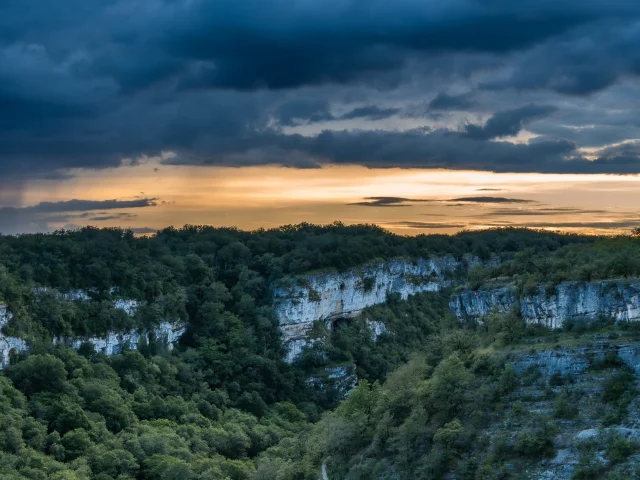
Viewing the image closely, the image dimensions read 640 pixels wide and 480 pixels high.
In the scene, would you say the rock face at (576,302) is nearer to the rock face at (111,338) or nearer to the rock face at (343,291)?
the rock face at (111,338)

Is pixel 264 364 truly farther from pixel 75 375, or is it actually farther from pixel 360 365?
pixel 75 375

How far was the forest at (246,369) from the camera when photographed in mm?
45781

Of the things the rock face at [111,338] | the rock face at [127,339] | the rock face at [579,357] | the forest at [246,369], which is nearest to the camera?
the rock face at [579,357]

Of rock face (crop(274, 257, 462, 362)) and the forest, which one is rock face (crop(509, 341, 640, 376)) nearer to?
the forest

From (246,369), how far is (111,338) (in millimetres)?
16201

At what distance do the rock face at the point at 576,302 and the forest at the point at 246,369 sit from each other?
3.28 feet

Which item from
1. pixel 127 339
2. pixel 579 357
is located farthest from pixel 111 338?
pixel 579 357

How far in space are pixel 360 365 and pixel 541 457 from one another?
64.9m

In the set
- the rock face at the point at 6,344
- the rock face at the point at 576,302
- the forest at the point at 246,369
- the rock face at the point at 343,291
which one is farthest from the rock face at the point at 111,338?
the rock face at the point at 576,302

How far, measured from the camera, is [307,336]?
4055 inches

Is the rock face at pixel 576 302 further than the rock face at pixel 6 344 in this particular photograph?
No

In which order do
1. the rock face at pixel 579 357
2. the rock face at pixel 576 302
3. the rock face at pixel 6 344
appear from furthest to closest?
the rock face at pixel 6 344
the rock face at pixel 576 302
the rock face at pixel 579 357

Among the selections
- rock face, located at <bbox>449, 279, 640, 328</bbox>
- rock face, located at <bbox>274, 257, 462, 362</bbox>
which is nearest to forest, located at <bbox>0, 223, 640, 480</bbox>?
rock face, located at <bbox>449, 279, 640, 328</bbox>

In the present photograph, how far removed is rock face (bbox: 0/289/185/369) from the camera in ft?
237
